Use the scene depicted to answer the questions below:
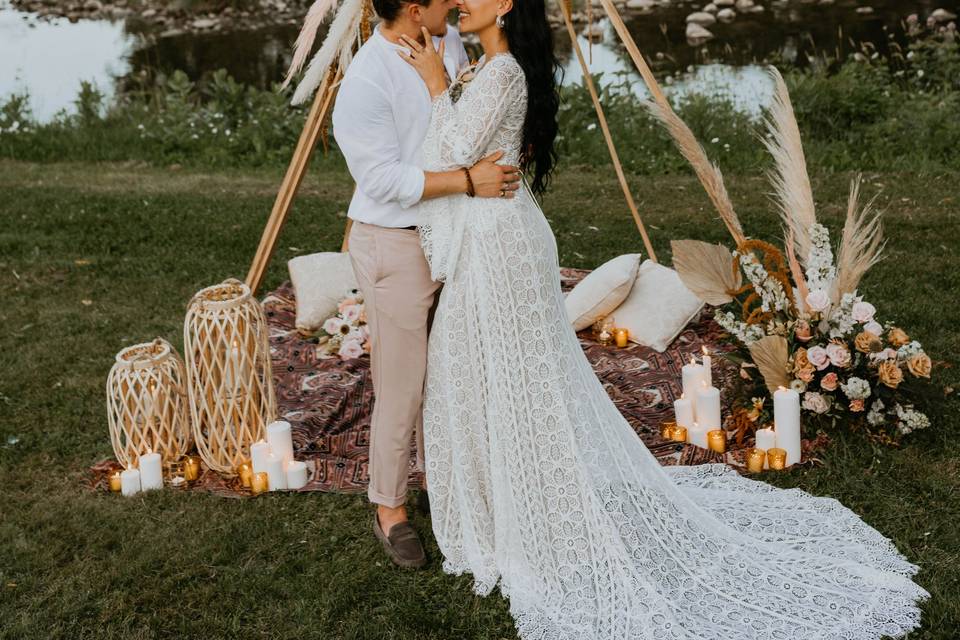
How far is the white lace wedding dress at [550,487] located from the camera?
10.3 feet

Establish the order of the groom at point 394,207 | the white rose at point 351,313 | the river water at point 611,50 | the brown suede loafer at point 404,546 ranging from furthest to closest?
the river water at point 611,50
the white rose at point 351,313
the brown suede loafer at point 404,546
the groom at point 394,207

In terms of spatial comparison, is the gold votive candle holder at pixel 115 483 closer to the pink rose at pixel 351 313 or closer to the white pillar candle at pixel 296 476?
the white pillar candle at pixel 296 476

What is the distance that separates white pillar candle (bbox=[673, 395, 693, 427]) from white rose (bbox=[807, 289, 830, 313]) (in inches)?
24.7

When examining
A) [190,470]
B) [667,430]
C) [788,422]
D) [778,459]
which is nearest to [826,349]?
[788,422]

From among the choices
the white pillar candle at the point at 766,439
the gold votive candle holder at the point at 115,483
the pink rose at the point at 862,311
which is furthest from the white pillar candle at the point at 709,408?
the gold votive candle holder at the point at 115,483

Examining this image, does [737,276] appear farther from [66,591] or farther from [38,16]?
[38,16]

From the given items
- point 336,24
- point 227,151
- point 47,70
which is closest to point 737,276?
point 336,24

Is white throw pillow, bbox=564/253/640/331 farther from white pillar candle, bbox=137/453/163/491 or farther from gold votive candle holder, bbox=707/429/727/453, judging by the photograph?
white pillar candle, bbox=137/453/163/491

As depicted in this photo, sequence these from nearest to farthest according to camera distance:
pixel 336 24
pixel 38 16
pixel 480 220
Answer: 1. pixel 480 220
2. pixel 336 24
3. pixel 38 16

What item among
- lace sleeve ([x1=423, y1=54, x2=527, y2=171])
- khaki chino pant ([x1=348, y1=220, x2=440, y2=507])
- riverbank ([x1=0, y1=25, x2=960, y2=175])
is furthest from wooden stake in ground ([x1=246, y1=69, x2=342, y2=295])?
riverbank ([x1=0, y1=25, x2=960, y2=175])

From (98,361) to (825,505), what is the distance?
350cm

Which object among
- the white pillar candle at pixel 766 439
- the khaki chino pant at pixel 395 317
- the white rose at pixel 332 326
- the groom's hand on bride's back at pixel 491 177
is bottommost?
the white pillar candle at pixel 766 439

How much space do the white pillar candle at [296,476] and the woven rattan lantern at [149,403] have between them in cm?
48

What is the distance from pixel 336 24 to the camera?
13.6ft
